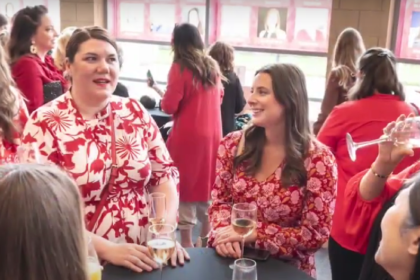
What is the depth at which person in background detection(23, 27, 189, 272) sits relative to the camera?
183cm

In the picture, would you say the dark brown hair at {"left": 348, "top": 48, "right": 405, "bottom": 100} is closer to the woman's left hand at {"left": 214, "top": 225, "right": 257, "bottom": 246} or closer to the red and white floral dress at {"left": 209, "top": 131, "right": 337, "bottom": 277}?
the red and white floral dress at {"left": 209, "top": 131, "right": 337, "bottom": 277}

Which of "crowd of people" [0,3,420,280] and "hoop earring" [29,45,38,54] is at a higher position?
"hoop earring" [29,45,38,54]

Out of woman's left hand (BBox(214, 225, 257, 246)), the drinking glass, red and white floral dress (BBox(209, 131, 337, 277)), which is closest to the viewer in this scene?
the drinking glass

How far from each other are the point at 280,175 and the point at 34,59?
2155 millimetres

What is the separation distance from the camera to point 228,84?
13.5 ft

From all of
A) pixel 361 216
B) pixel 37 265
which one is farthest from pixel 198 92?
pixel 37 265

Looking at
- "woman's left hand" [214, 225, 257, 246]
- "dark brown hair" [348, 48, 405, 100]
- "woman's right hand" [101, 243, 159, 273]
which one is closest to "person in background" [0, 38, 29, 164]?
"woman's right hand" [101, 243, 159, 273]

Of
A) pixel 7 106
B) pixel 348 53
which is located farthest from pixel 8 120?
pixel 348 53

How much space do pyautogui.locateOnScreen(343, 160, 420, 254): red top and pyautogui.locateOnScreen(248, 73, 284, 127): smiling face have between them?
1.44ft

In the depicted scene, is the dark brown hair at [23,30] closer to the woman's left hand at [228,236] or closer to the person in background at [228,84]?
the person in background at [228,84]

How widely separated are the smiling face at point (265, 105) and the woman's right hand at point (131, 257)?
2.30 ft

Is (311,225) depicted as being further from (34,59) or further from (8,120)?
(34,59)

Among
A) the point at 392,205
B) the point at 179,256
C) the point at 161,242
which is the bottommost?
the point at 179,256

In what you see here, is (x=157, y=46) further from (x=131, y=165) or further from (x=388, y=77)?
(x=131, y=165)
